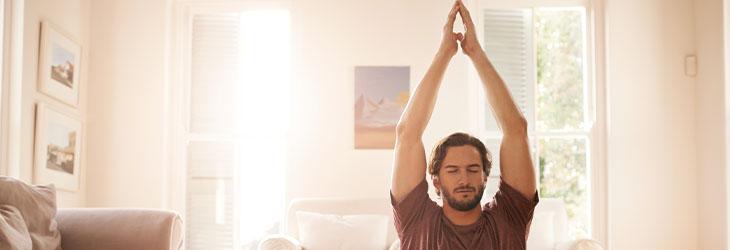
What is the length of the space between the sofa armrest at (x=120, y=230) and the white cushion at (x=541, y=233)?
206cm

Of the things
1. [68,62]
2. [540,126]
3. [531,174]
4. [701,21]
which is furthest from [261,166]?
[531,174]

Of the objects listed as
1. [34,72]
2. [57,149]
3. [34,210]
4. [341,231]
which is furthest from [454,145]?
[57,149]

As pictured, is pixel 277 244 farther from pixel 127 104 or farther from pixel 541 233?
pixel 127 104

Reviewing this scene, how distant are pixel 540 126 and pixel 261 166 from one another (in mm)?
1835

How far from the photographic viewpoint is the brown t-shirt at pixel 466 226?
2.10m

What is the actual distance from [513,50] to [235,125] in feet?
6.14

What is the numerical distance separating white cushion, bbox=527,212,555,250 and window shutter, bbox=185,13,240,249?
202 centimetres

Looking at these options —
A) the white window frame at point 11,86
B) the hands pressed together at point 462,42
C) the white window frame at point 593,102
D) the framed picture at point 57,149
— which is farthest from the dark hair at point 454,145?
the white window frame at point 593,102

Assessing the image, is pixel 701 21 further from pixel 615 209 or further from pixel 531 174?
pixel 531 174

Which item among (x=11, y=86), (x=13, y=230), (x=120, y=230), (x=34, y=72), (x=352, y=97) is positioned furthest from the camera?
(x=352, y=97)

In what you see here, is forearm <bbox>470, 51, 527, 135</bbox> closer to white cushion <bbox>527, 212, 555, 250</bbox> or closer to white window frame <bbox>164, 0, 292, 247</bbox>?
white cushion <bbox>527, 212, 555, 250</bbox>

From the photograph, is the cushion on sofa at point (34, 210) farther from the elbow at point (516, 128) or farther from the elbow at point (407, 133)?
the elbow at point (516, 128)

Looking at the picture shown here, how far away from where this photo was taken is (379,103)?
567 centimetres

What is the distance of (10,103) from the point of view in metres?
4.76
